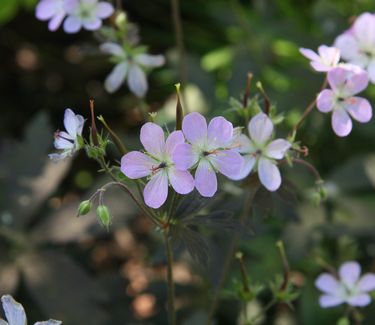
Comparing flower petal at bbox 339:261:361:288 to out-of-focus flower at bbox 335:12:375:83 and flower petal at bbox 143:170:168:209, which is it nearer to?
out-of-focus flower at bbox 335:12:375:83

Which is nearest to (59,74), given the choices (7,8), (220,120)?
(7,8)

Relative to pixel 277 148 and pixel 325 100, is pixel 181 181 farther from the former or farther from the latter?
pixel 325 100

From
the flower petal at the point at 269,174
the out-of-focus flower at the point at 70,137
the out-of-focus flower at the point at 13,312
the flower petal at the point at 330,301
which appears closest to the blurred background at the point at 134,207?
the flower petal at the point at 269,174

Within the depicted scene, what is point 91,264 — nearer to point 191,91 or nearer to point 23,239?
point 23,239

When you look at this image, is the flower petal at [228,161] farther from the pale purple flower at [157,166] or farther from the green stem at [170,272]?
the green stem at [170,272]

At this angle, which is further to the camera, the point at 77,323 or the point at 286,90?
the point at 286,90

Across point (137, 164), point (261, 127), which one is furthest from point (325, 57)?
point (137, 164)
